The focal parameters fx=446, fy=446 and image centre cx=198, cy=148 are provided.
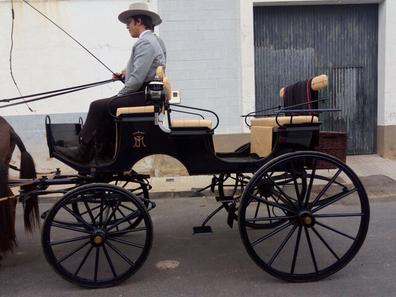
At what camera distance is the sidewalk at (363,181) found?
6.83 metres

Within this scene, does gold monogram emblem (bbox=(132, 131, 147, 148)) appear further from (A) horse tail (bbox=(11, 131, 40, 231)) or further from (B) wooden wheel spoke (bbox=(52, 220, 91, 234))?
(A) horse tail (bbox=(11, 131, 40, 231))

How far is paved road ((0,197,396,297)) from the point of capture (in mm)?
3402

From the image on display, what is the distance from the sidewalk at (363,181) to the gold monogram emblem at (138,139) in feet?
8.82

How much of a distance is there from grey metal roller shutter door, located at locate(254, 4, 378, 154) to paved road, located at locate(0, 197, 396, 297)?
435cm

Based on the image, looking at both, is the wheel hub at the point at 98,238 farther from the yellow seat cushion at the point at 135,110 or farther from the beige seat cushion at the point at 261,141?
the beige seat cushion at the point at 261,141

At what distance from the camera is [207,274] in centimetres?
374

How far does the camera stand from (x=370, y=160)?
340 inches

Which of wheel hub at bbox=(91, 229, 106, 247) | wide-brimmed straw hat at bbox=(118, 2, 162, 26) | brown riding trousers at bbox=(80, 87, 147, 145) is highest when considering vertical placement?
wide-brimmed straw hat at bbox=(118, 2, 162, 26)

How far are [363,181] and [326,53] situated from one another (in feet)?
9.28

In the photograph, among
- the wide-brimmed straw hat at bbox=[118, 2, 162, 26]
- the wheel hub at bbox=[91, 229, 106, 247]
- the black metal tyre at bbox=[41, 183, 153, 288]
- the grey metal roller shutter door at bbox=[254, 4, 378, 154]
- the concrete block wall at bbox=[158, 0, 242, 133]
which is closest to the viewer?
the black metal tyre at bbox=[41, 183, 153, 288]

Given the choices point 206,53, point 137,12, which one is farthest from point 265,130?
point 206,53

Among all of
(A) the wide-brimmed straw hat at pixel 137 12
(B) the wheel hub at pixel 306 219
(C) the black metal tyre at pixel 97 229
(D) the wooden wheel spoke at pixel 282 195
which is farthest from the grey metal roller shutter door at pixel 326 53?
(C) the black metal tyre at pixel 97 229

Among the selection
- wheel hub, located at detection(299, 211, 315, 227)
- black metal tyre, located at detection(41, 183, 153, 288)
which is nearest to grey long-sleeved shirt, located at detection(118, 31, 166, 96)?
black metal tyre, located at detection(41, 183, 153, 288)

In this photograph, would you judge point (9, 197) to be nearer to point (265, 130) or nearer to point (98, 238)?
point (98, 238)
